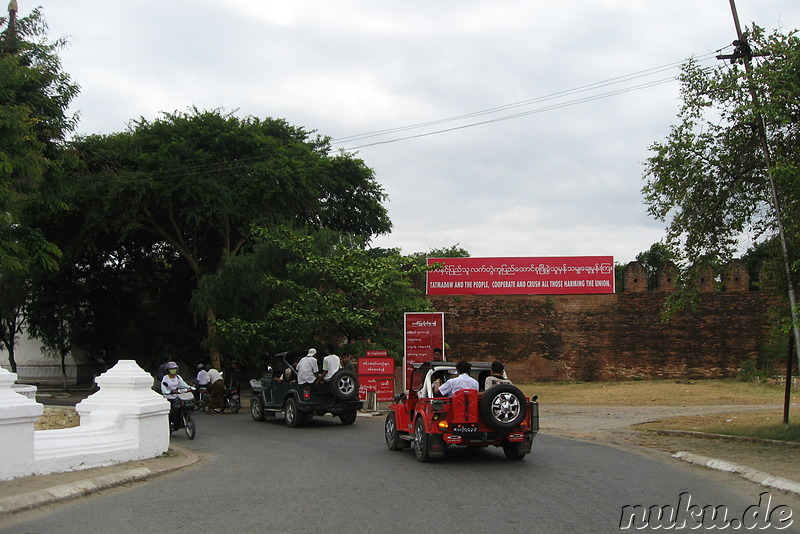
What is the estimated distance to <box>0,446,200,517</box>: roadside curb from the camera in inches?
323

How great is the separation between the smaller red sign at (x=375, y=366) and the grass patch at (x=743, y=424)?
297 inches

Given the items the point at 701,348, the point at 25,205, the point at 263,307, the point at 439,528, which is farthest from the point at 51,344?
the point at 439,528

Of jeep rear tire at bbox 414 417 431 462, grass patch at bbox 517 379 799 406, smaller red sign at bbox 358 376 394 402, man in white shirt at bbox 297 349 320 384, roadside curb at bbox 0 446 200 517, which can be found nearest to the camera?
roadside curb at bbox 0 446 200 517

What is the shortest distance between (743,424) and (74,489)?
14085mm

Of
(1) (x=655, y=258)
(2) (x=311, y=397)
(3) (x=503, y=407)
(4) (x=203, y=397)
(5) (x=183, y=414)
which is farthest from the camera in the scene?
(1) (x=655, y=258)

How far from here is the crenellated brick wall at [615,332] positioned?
3425cm

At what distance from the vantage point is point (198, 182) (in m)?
29.8

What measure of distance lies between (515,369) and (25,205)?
842 inches

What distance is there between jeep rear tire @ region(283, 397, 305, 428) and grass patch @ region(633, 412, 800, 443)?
26.0ft

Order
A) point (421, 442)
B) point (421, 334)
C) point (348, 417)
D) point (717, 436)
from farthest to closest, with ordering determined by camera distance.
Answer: point (421, 334), point (348, 417), point (717, 436), point (421, 442)

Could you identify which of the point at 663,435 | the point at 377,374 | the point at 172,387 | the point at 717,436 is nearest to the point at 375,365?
the point at 377,374

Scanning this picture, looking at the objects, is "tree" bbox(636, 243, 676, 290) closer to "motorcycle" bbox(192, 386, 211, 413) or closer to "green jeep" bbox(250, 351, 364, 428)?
"green jeep" bbox(250, 351, 364, 428)

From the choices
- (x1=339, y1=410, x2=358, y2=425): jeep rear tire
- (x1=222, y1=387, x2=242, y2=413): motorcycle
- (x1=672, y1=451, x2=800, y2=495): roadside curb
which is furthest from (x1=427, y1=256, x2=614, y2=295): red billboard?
(x1=672, y1=451, x2=800, y2=495): roadside curb

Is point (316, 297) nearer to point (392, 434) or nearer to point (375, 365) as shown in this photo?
point (375, 365)
